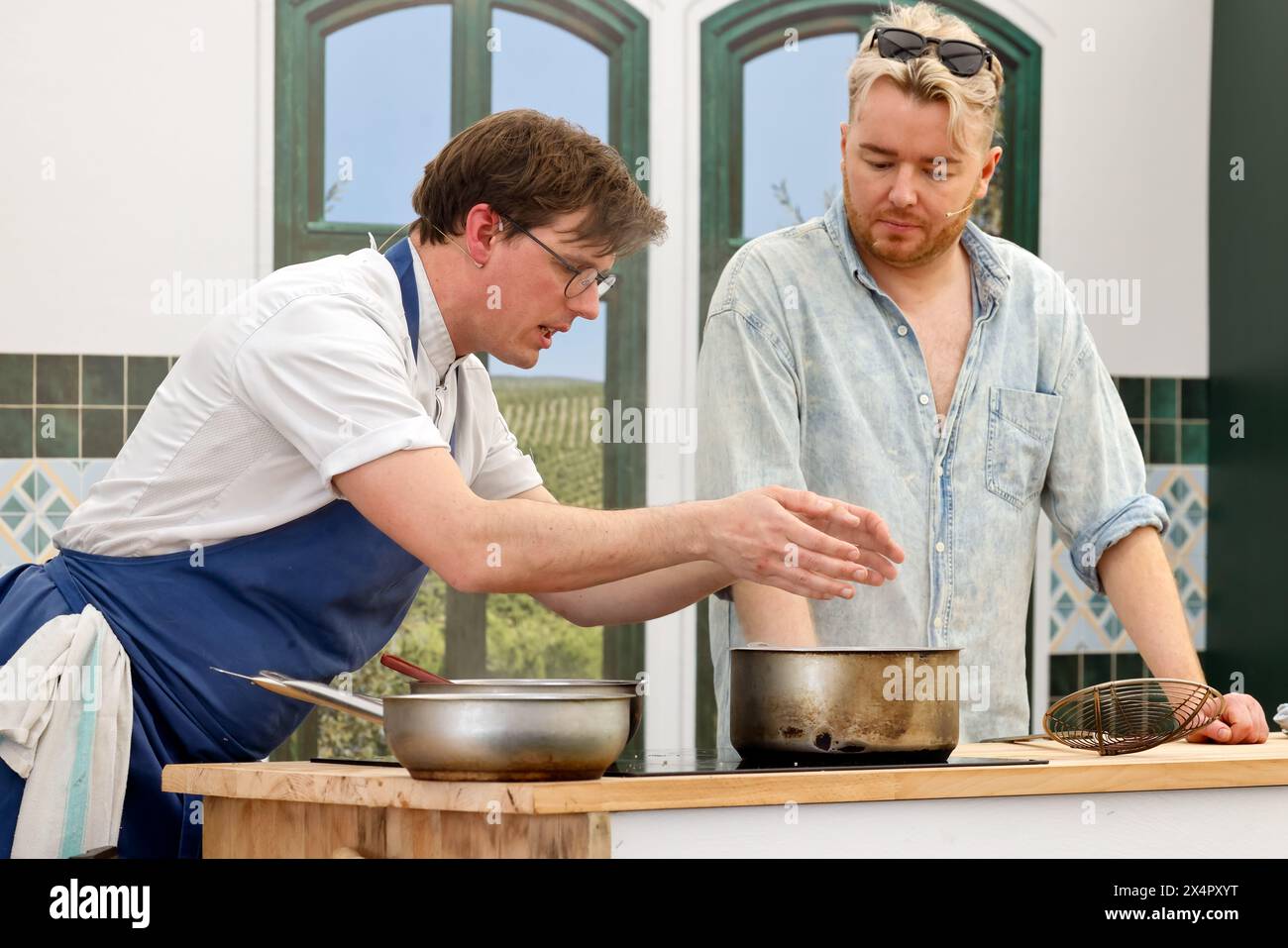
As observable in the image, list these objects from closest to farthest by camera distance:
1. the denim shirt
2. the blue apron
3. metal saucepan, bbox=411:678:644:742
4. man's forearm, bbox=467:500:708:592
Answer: metal saucepan, bbox=411:678:644:742
man's forearm, bbox=467:500:708:592
the blue apron
the denim shirt

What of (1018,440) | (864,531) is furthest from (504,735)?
(1018,440)

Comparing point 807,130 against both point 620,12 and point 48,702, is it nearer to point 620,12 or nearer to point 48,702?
point 620,12

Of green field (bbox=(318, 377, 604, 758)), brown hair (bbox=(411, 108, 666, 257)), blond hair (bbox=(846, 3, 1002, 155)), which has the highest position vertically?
blond hair (bbox=(846, 3, 1002, 155))

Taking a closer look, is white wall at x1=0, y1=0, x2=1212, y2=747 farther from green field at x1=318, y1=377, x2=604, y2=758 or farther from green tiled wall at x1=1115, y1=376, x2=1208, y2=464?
green field at x1=318, y1=377, x2=604, y2=758

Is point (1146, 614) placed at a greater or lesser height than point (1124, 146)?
lesser

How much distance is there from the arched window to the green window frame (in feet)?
0.63

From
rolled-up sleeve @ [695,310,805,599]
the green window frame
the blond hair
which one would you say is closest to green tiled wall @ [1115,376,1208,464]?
the green window frame

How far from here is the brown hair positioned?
218cm

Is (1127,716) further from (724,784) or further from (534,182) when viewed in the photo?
(534,182)

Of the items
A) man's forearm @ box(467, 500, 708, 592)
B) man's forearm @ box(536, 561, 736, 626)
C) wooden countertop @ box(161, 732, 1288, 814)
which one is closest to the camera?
wooden countertop @ box(161, 732, 1288, 814)

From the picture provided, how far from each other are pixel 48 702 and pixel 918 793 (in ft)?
3.37

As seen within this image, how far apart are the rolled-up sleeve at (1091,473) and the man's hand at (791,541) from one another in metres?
0.73
